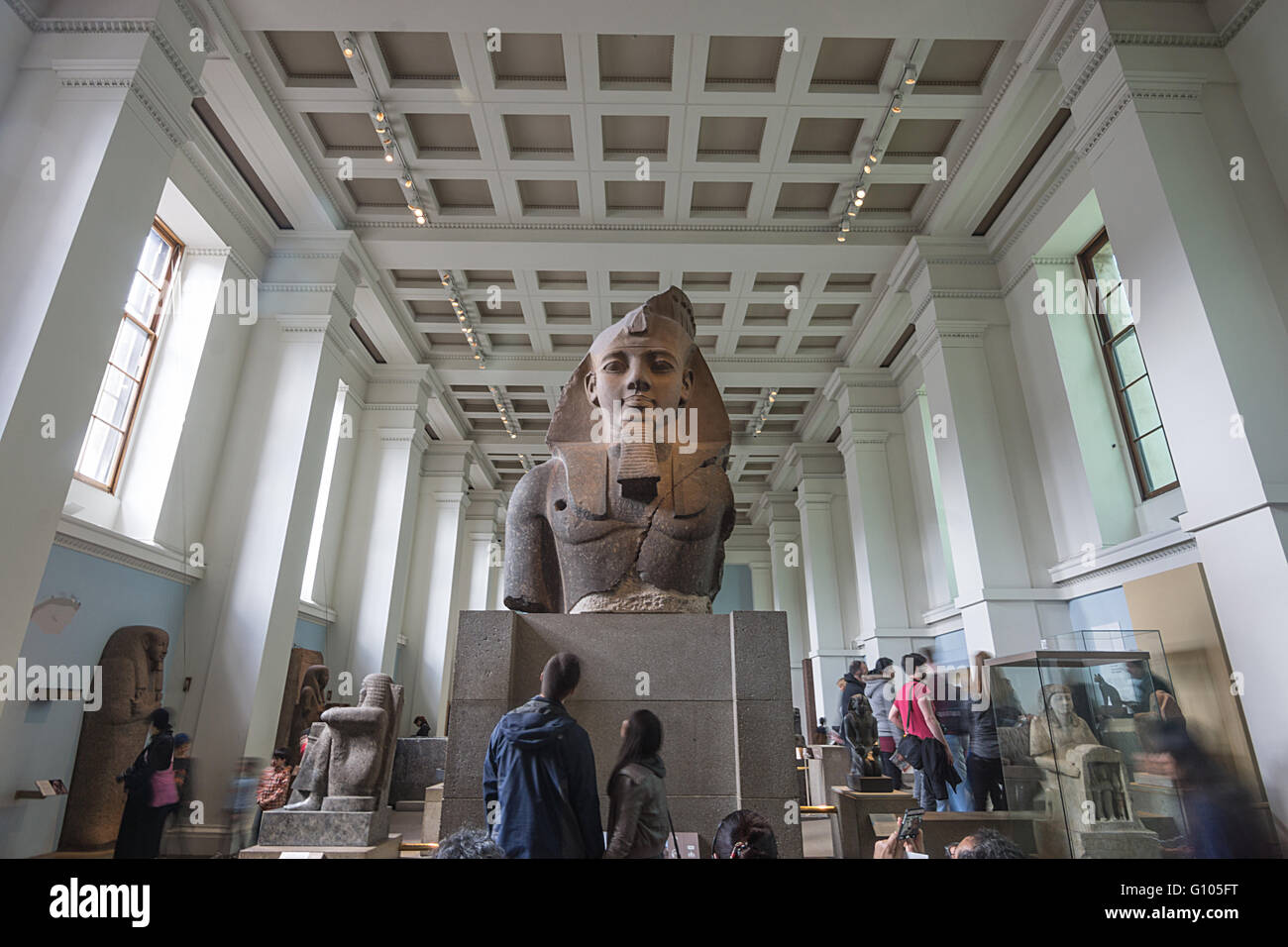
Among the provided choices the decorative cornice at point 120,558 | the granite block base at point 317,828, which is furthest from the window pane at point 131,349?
the granite block base at point 317,828

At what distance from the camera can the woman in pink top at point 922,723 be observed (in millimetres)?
4602

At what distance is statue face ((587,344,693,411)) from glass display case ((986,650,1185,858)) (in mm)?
2643

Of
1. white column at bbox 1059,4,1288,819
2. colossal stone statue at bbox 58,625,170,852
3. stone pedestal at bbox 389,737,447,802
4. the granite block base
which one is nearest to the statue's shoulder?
the granite block base

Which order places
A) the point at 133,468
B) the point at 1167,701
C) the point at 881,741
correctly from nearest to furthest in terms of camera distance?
1. the point at 1167,701
2. the point at 133,468
3. the point at 881,741

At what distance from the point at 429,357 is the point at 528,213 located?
457 centimetres

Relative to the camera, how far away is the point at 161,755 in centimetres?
367

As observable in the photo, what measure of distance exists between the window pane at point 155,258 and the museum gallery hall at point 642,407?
0.04 m

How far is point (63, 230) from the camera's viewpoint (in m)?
4.66

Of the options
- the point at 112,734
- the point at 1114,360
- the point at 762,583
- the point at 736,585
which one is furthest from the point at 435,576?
the point at 1114,360

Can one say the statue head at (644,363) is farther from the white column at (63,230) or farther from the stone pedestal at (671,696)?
the white column at (63,230)

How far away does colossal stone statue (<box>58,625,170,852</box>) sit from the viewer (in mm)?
5594
